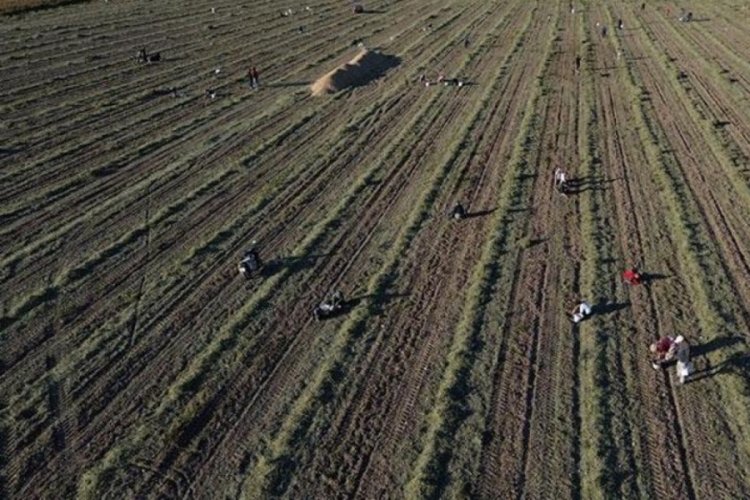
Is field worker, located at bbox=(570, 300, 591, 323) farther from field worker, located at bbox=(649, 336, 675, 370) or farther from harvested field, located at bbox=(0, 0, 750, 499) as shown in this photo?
field worker, located at bbox=(649, 336, 675, 370)

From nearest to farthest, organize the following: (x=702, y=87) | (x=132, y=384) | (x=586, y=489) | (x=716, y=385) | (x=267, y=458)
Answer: (x=586, y=489) < (x=267, y=458) < (x=716, y=385) < (x=132, y=384) < (x=702, y=87)

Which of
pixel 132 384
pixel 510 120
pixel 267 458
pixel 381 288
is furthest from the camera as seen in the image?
pixel 510 120

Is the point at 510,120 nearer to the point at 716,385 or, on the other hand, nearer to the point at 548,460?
the point at 716,385

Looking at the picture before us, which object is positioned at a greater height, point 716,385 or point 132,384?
point 132,384

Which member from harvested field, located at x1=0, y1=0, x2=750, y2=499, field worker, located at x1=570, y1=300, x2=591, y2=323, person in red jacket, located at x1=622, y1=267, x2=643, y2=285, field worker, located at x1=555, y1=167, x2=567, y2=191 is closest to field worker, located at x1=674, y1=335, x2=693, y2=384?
harvested field, located at x1=0, y1=0, x2=750, y2=499

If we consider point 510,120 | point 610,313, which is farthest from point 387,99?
point 610,313

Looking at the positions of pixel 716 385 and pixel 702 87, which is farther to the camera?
pixel 702 87

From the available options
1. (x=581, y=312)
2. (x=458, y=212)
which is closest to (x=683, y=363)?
(x=581, y=312)

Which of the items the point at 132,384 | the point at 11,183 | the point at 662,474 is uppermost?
the point at 11,183
